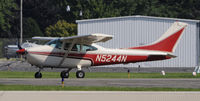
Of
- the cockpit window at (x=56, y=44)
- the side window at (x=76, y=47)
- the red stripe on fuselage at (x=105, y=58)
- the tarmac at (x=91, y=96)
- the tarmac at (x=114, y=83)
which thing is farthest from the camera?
the red stripe on fuselage at (x=105, y=58)

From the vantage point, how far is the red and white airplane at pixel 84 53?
27.3 metres

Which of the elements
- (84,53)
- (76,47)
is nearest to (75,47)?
(76,47)

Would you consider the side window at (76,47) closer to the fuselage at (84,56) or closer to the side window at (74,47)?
the side window at (74,47)

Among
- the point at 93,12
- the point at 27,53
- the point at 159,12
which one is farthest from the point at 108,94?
the point at 159,12

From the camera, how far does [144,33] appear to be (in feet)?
154

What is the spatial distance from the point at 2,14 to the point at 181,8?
32194 mm

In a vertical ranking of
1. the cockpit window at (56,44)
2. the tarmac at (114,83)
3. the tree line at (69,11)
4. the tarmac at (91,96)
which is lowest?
the tarmac at (114,83)

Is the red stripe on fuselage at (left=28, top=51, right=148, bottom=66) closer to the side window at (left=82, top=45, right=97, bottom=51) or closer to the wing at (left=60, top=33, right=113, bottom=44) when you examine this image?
the side window at (left=82, top=45, right=97, bottom=51)

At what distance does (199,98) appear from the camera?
1205cm

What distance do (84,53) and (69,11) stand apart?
58.8 metres

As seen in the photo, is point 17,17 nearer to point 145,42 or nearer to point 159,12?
point 159,12

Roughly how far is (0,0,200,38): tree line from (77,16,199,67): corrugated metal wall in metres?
31.3

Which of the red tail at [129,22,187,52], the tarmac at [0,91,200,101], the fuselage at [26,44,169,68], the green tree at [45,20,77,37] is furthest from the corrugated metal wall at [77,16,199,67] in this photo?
the tarmac at [0,91,200,101]

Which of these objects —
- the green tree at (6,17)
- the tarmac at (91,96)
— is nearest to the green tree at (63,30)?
the green tree at (6,17)
